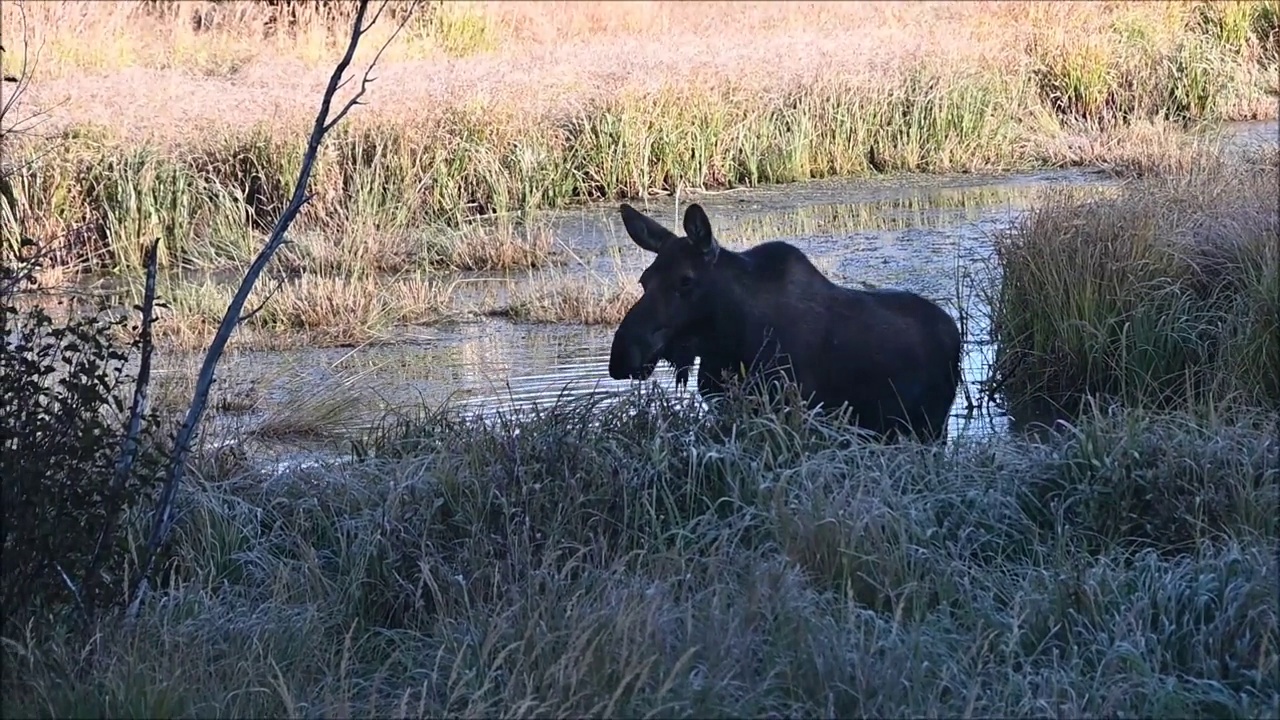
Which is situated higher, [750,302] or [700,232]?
[700,232]

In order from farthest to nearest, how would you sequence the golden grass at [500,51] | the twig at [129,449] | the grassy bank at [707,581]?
the golden grass at [500,51], the twig at [129,449], the grassy bank at [707,581]

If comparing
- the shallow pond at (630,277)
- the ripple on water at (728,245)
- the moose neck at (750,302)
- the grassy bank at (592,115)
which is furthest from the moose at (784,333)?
the grassy bank at (592,115)

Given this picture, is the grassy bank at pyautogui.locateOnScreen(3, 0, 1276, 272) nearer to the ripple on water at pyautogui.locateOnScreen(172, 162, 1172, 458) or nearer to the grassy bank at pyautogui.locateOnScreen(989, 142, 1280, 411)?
the ripple on water at pyautogui.locateOnScreen(172, 162, 1172, 458)

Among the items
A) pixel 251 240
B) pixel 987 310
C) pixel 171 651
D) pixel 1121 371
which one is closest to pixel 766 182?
pixel 251 240

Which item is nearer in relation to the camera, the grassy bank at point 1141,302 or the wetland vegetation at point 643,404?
the wetland vegetation at point 643,404

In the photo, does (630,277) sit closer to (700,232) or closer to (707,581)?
(700,232)

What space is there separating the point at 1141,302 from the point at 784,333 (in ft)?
7.83

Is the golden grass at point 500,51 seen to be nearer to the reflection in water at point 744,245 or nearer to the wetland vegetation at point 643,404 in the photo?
the wetland vegetation at point 643,404

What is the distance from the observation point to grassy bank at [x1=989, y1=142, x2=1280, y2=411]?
765 cm

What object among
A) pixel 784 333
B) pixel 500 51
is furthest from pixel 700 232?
pixel 500 51

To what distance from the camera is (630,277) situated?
1134 cm

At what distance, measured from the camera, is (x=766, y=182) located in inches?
606

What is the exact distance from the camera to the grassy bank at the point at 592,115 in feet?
43.1

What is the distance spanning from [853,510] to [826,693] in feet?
3.53
